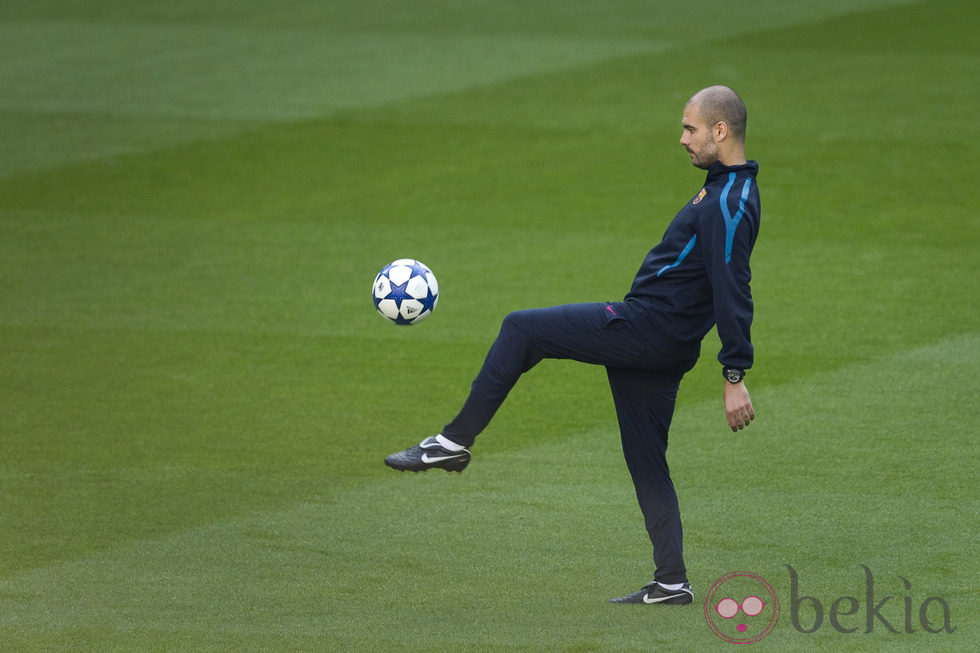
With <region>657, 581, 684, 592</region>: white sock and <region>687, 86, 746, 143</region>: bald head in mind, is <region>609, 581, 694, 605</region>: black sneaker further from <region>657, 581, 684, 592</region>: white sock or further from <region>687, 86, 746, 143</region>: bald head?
<region>687, 86, 746, 143</region>: bald head

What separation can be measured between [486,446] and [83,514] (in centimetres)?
274

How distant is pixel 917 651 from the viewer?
Answer: 21.6ft

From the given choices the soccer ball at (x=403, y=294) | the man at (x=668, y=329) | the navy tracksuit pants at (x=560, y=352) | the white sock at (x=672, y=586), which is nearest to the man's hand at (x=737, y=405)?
the man at (x=668, y=329)

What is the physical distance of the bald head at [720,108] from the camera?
22.2 feet

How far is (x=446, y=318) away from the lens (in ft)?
42.0

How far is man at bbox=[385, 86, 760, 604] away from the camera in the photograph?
6664mm

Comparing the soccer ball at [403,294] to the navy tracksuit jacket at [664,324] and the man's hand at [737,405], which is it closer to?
the navy tracksuit jacket at [664,324]

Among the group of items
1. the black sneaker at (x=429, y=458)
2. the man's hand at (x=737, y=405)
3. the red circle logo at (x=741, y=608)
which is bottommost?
the red circle logo at (x=741, y=608)

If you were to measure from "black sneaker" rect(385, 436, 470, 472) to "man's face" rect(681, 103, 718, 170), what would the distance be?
180 centimetres

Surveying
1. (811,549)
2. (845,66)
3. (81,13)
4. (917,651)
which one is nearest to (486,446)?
(811,549)

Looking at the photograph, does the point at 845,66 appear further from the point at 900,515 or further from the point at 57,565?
the point at 57,565

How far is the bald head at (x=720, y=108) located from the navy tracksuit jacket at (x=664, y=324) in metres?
0.20

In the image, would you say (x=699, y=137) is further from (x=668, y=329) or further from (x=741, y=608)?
(x=741, y=608)

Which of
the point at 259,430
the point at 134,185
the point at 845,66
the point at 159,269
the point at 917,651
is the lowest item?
the point at 917,651
